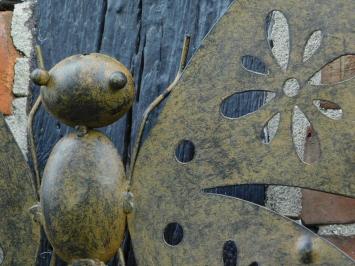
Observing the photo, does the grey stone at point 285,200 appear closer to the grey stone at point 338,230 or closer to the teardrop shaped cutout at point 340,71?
the grey stone at point 338,230

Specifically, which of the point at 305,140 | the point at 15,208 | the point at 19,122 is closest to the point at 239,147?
the point at 305,140

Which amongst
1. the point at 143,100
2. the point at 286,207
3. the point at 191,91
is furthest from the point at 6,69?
the point at 286,207

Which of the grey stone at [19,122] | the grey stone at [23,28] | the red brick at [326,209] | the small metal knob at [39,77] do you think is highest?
the grey stone at [23,28]

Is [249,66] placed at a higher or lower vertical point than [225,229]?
higher

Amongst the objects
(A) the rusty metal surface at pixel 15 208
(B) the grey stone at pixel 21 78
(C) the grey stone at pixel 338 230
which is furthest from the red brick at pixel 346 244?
(B) the grey stone at pixel 21 78

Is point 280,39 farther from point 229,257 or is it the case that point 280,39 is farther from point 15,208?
point 15,208

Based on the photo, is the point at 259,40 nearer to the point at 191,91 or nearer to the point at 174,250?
the point at 191,91

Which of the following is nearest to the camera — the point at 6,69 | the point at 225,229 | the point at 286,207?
the point at 225,229
